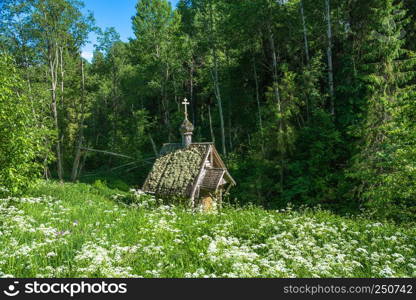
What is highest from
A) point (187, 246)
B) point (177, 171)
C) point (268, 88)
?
point (268, 88)

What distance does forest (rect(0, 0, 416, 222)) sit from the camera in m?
10.5

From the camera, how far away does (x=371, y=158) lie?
46.3 feet

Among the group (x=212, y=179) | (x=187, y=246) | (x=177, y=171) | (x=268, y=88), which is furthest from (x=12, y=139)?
(x=268, y=88)

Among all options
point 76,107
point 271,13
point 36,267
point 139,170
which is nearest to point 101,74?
point 76,107

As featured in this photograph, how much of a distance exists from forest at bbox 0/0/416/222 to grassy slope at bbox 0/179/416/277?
2.70 metres

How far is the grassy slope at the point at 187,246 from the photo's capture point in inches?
205

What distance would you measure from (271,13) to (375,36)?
860 centimetres

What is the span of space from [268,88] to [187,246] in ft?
54.1

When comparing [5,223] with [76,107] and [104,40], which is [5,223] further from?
[76,107]

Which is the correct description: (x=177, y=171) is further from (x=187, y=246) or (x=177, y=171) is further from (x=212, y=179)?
(x=187, y=246)

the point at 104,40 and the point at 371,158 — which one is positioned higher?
the point at 104,40

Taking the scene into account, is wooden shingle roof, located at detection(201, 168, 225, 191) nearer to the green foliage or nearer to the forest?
the forest

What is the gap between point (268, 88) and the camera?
21.1 metres

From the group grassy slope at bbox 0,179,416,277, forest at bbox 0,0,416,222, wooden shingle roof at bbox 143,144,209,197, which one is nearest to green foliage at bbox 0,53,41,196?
forest at bbox 0,0,416,222
